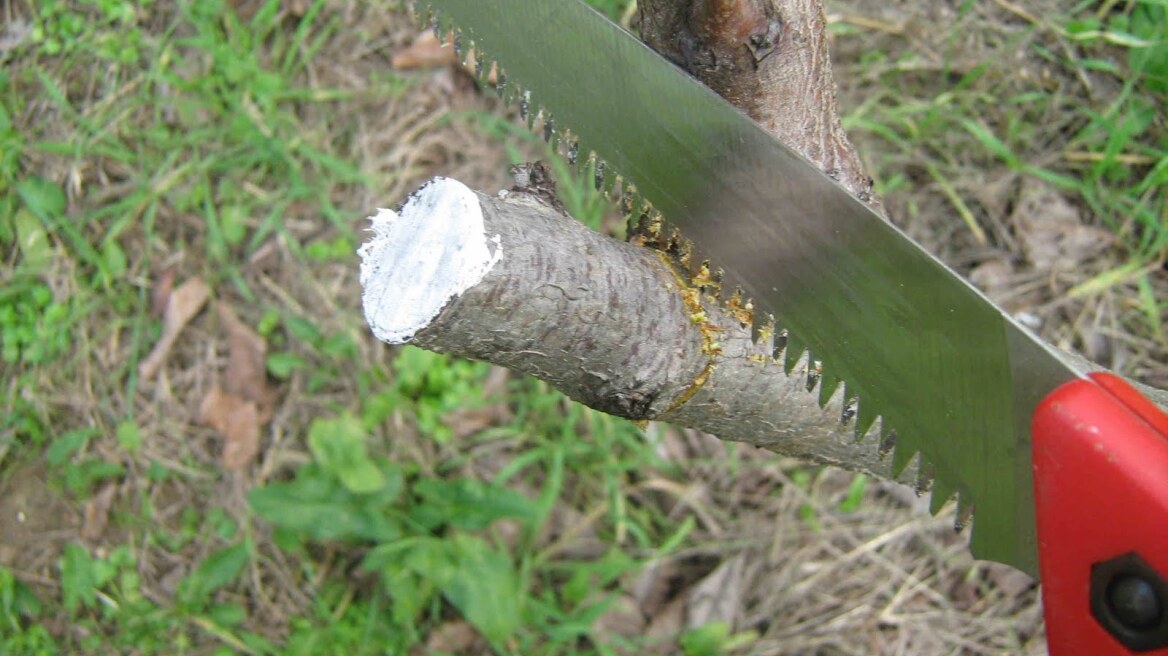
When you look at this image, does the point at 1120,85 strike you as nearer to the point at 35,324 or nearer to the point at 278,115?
the point at 278,115

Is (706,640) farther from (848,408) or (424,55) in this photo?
(424,55)

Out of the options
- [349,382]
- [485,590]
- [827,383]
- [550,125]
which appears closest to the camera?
[827,383]

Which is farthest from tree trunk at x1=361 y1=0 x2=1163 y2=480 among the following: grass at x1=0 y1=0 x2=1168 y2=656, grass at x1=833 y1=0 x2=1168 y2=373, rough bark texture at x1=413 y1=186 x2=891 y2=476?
grass at x1=833 y1=0 x2=1168 y2=373

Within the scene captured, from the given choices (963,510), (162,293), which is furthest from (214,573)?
(963,510)

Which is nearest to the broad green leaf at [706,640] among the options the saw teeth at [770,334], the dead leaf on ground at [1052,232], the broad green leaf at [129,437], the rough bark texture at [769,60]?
the saw teeth at [770,334]

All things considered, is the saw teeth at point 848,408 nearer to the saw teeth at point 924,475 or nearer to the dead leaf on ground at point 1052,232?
the saw teeth at point 924,475
